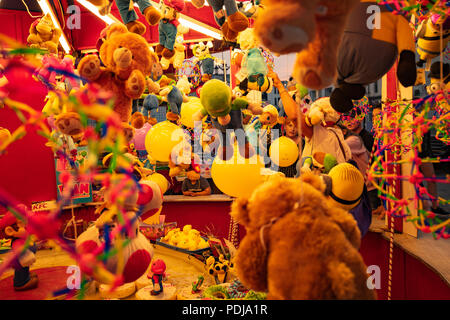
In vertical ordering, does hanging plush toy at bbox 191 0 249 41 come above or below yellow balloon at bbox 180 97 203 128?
above

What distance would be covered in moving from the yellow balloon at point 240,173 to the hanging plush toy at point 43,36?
3.39ft

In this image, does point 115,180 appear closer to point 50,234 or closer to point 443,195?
point 50,234

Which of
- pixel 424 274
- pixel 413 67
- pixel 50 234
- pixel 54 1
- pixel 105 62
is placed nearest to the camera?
pixel 50 234

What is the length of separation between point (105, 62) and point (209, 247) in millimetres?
1713

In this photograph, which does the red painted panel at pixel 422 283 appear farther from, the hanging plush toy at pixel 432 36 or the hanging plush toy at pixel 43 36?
the hanging plush toy at pixel 43 36

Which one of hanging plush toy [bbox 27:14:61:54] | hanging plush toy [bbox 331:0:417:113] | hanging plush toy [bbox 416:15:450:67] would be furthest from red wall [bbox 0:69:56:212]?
hanging plush toy [bbox 416:15:450:67]

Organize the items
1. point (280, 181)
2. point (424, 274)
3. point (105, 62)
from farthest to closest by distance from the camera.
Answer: point (424, 274), point (105, 62), point (280, 181)

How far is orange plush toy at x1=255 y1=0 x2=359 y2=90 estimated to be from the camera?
1.51 ft

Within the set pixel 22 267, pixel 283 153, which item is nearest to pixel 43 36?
pixel 283 153

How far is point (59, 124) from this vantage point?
3.07ft

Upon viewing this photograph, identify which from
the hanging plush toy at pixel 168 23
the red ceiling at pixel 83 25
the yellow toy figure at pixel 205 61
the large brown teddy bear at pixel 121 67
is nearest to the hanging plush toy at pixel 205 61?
the yellow toy figure at pixel 205 61

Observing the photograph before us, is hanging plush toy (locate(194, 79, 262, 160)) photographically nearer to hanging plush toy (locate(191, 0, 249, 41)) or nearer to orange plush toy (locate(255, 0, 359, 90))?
hanging plush toy (locate(191, 0, 249, 41))

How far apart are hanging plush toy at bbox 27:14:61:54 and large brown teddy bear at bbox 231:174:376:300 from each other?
1382 millimetres

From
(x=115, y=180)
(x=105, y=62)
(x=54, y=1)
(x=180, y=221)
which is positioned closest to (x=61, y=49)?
(x=54, y=1)
